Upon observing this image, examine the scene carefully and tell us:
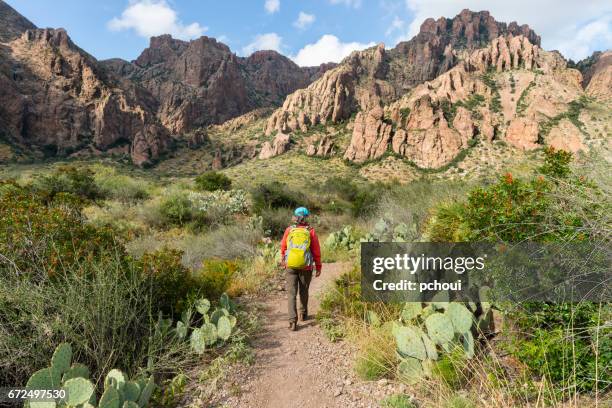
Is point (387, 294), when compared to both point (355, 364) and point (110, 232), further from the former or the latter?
point (110, 232)

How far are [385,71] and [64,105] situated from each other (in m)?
93.4

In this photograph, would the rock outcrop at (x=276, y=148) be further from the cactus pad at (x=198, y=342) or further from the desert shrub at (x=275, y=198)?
the cactus pad at (x=198, y=342)

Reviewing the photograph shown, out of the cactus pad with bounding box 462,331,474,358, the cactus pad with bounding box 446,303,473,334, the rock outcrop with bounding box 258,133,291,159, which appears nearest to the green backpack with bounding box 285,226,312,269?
the cactus pad with bounding box 446,303,473,334

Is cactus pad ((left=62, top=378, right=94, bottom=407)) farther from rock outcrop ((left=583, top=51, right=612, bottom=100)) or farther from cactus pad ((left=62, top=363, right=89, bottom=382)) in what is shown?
rock outcrop ((left=583, top=51, right=612, bottom=100))

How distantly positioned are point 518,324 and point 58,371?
4615 millimetres

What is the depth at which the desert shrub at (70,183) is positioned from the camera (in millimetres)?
14914

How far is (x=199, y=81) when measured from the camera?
408 feet

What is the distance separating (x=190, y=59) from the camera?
127812 millimetres

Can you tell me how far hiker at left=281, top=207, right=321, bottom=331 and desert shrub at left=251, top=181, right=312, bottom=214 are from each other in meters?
10.9

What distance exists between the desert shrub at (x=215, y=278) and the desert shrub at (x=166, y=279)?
425mm

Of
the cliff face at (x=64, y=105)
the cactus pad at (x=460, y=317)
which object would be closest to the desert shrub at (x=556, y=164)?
the cactus pad at (x=460, y=317)

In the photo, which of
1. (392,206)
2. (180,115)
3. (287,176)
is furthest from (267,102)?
(392,206)

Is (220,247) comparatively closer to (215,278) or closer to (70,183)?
(215,278)

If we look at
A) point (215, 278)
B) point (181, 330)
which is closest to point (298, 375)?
point (181, 330)
